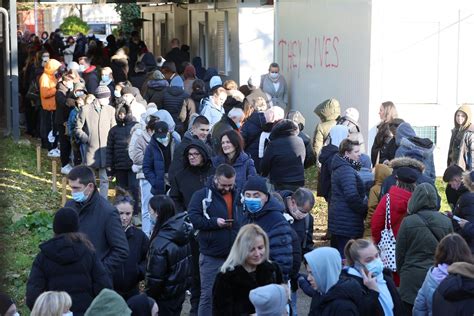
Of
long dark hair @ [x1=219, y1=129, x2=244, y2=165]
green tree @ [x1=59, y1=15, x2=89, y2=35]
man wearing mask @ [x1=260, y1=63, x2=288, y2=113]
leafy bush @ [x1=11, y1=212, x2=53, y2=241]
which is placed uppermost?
green tree @ [x1=59, y1=15, x2=89, y2=35]

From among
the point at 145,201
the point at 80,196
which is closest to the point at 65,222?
the point at 80,196

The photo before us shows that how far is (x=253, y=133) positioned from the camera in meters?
13.8

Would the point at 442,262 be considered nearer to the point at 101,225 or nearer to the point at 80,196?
the point at 101,225

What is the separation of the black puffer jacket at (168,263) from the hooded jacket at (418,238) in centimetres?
181

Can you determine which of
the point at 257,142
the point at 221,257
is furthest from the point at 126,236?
the point at 257,142

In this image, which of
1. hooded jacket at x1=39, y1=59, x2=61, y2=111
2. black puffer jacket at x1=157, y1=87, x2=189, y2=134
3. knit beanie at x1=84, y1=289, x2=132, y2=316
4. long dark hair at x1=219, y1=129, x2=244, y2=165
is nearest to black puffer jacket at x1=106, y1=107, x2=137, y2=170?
black puffer jacket at x1=157, y1=87, x2=189, y2=134

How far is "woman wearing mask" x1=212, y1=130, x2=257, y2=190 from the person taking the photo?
10.6 m

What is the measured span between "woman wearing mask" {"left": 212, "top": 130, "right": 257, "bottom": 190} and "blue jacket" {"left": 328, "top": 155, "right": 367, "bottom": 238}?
879 mm

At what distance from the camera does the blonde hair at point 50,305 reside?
6.52 m

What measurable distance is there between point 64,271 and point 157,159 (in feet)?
17.0

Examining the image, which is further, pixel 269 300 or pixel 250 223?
pixel 250 223

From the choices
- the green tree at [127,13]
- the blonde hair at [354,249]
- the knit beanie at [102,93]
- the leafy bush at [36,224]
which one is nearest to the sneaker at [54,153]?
the knit beanie at [102,93]

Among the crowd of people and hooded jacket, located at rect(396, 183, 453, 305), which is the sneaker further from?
hooded jacket, located at rect(396, 183, 453, 305)

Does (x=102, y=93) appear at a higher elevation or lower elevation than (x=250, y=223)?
higher
